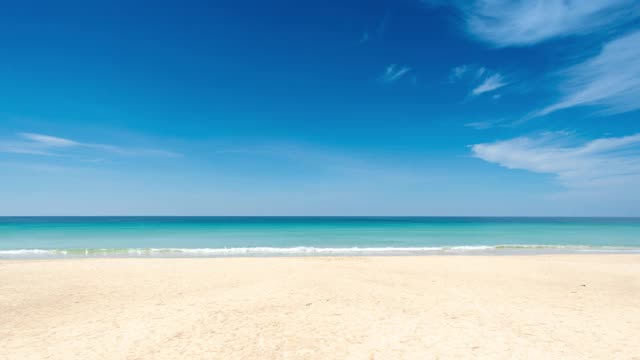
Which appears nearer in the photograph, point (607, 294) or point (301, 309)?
point (301, 309)

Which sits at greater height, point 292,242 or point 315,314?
point 315,314

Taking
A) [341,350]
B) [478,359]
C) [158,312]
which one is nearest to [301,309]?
[341,350]

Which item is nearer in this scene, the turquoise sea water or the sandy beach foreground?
the sandy beach foreground

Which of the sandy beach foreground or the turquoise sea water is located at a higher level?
the sandy beach foreground

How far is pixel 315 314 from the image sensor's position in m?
8.38

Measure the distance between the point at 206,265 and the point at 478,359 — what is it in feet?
43.6

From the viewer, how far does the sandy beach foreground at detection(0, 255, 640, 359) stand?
6.40 meters

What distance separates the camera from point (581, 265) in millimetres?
17141

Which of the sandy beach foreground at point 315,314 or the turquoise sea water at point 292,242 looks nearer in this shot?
the sandy beach foreground at point 315,314

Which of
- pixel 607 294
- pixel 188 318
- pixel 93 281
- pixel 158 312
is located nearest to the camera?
pixel 188 318

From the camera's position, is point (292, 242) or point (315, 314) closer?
point (315, 314)

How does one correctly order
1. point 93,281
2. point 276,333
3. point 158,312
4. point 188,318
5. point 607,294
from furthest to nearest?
point 93,281
point 607,294
point 158,312
point 188,318
point 276,333

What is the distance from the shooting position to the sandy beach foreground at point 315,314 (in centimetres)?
640

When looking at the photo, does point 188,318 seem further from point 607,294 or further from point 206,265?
point 607,294
